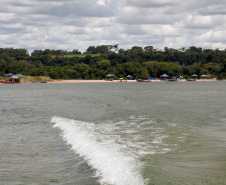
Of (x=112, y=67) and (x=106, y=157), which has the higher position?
(x=112, y=67)

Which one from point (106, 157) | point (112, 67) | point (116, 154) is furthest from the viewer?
point (112, 67)

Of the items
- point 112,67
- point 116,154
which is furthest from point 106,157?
point 112,67

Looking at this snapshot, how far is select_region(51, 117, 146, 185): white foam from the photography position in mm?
8820

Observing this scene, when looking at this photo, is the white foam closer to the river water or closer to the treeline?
the river water

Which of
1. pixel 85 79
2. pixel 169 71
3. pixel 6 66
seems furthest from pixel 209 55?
pixel 6 66

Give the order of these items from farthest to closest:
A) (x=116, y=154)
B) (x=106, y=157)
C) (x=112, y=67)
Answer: (x=112, y=67) → (x=116, y=154) → (x=106, y=157)

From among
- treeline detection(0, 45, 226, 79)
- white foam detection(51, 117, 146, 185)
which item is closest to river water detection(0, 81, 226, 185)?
white foam detection(51, 117, 146, 185)

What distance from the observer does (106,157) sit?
11.0 metres

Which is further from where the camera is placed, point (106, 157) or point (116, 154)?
point (116, 154)

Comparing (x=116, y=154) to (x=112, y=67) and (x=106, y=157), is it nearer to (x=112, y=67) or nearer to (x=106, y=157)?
(x=106, y=157)

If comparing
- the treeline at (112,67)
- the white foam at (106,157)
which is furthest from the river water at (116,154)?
the treeline at (112,67)

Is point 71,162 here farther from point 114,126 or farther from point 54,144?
point 114,126

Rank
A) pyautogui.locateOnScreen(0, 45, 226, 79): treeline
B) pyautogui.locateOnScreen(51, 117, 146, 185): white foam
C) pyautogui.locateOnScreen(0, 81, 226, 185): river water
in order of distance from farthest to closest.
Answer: pyautogui.locateOnScreen(0, 45, 226, 79): treeline < pyautogui.locateOnScreen(0, 81, 226, 185): river water < pyautogui.locateOnScreen(51, 117, 146, 185): white foam

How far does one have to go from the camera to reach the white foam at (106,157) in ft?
28.9
